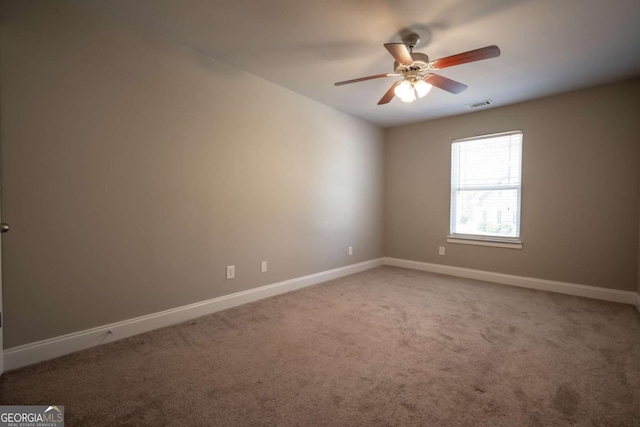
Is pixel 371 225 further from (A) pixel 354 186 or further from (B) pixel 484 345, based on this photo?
(B) pixel 484 345

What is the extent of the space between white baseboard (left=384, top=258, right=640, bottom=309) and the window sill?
388 mm

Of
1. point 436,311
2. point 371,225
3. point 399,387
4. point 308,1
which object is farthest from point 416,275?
point 308,1

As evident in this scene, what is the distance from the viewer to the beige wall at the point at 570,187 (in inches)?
127

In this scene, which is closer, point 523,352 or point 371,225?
point 523,352

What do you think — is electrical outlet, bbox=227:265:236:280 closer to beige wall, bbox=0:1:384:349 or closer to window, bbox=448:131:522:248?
beige wall, bbox=0:1:384:349

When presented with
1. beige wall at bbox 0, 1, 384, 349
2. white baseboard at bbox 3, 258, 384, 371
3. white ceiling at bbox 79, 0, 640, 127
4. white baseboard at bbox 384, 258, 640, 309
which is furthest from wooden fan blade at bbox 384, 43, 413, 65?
white baseboard at bbox 384, 258, 640, 309

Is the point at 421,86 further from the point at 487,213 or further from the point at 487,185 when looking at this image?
the point at 487,213

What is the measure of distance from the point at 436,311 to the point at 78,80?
353 cm

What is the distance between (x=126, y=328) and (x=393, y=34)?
10.3 ft

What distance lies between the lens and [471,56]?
203 centimetres

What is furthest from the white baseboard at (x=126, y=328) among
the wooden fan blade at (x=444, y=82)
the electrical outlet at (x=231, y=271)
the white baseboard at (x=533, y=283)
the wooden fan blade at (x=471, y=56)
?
the wooden fan blade at (x=471, y=56)

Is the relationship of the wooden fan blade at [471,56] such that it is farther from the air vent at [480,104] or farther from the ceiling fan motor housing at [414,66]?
the air vent at [480,104]

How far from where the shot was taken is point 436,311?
9.62 ft

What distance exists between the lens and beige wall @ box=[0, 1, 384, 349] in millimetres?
1891
